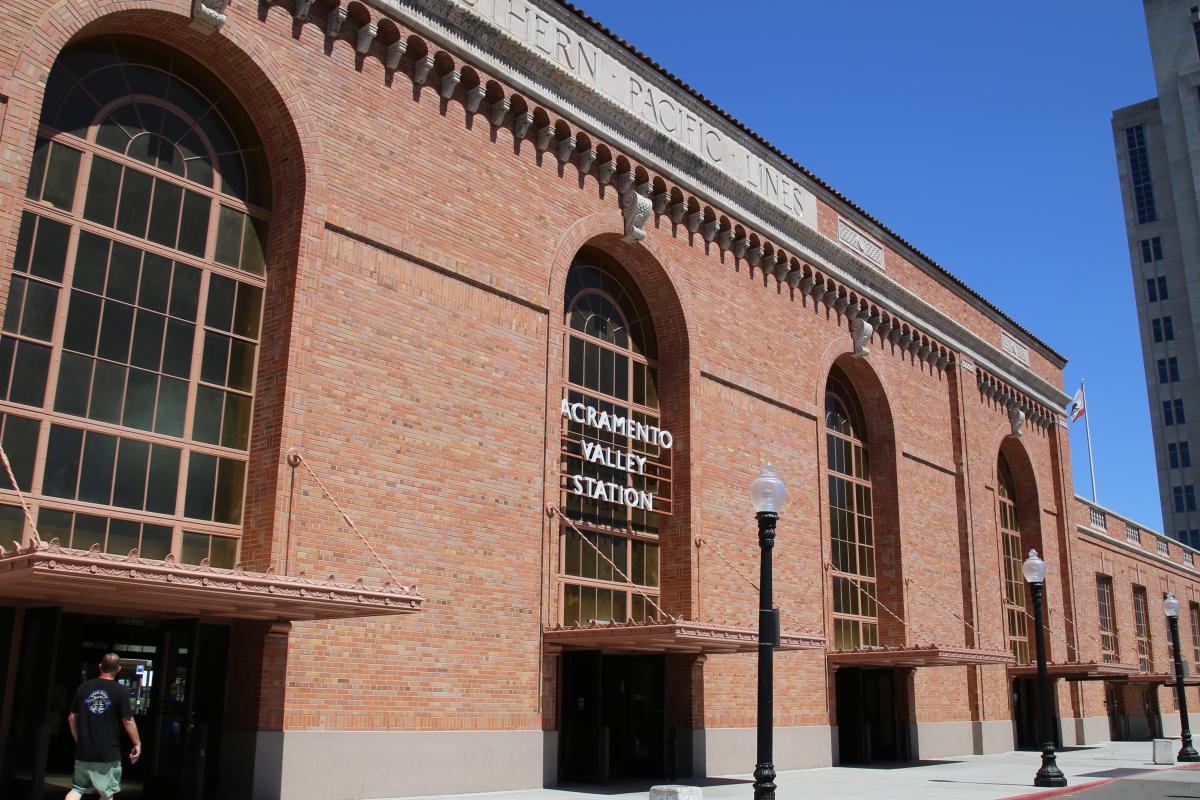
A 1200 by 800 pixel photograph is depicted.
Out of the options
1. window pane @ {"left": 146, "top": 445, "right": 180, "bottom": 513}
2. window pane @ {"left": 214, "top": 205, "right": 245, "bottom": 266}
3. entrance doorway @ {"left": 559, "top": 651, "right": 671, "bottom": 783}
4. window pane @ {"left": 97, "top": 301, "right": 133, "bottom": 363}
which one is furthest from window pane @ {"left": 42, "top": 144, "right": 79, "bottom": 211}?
entrance doorway @ {"left": 559, "top": 651, "right": 671, "bottom": 783}

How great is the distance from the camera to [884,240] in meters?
33.0

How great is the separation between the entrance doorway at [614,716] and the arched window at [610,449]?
1.01 m

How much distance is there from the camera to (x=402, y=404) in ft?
56.7

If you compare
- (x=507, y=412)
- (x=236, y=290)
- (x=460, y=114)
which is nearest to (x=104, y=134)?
(x=236, y=290)

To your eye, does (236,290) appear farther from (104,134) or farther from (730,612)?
(730,612)

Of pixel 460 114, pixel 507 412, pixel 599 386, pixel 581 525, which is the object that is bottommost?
pixel 581 525

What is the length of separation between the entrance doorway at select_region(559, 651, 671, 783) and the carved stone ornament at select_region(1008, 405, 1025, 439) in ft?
72.8

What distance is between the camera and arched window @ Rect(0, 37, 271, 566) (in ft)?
46.6

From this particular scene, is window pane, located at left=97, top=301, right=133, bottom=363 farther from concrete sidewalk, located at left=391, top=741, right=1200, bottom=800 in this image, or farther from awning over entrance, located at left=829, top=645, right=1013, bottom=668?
awning over entrance, located at left=829, top=645, right=1013, bottom=668

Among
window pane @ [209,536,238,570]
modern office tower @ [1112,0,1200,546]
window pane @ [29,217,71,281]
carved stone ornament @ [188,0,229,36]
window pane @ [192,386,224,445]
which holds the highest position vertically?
modern office tower @ [1112,0,1200,546]

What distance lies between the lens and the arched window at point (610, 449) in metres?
21.0

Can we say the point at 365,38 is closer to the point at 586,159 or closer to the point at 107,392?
the point at 586,159

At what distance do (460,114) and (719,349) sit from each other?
334 inches

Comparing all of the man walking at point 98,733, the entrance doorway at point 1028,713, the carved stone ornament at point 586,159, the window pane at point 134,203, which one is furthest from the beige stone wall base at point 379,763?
the entrance doorway at point 1028,713
